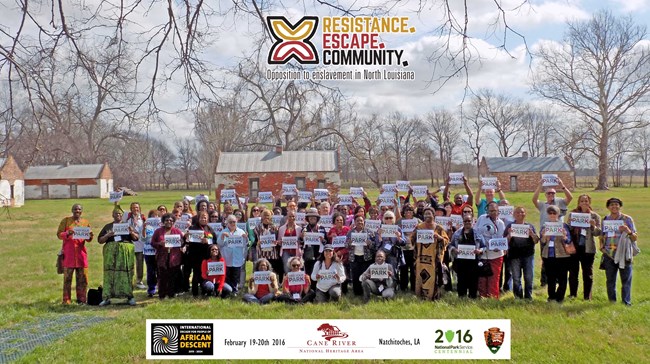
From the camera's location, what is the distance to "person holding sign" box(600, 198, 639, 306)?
272 inches

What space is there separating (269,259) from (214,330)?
252 cm

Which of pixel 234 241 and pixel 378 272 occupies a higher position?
pixel 234 241

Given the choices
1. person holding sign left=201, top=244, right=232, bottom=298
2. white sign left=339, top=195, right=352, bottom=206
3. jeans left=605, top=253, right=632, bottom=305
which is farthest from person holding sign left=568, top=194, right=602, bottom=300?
person holding sign left=201, top=244, right=232, bottom=298

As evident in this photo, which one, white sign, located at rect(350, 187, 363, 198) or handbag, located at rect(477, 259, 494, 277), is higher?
white sign, located at rect(350, 187, 363, 198)

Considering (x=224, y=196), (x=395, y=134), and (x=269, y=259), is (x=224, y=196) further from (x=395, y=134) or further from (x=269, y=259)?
(x=395, y=134)

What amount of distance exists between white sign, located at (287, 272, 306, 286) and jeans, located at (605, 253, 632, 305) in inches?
186

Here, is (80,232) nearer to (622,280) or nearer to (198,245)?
(198,245)

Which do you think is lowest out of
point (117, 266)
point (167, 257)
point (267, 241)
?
point (117, 266)

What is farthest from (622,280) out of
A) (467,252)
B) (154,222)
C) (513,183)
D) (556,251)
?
(513,183)

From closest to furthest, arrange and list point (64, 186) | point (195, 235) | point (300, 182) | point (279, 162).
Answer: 1. point (195, 235)
2. point (300, 182)
3. point (279, 162)
4. point (64, 186)

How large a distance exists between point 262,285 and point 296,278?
0.63 metres

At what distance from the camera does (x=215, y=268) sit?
26.6ft

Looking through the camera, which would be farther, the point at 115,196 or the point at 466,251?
the point at 115,196

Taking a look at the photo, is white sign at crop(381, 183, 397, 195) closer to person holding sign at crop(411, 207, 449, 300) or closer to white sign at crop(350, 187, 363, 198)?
white sign at crop(350, 187, 363, 198)
